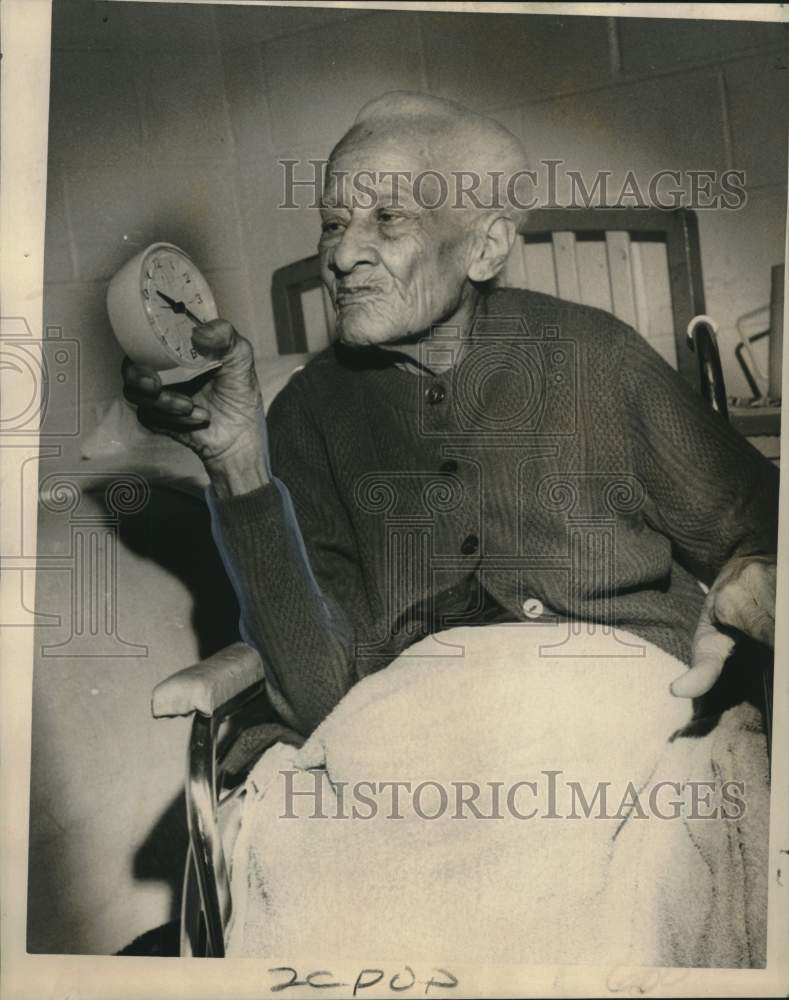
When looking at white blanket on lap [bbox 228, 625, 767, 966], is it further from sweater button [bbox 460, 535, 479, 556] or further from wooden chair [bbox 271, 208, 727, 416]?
wooden chair [bbox 271, 208, 727, 416]

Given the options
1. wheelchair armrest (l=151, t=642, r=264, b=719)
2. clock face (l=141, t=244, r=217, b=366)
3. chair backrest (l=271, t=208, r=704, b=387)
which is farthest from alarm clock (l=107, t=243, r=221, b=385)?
wheelchair armrest (l=151, t=642, r=264, b=719)

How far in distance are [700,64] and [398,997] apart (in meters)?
1.51

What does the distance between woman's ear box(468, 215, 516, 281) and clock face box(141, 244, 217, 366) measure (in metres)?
0.41

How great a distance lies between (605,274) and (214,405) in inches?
24.9

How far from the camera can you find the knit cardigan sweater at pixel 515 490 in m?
Result: 1.63

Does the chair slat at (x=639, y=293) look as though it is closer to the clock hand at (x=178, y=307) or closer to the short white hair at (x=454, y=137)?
the short white hair at (x=454, y=137)

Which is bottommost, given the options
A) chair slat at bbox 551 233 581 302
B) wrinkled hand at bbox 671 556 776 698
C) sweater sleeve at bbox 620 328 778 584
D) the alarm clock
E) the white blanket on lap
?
the white blanket on lap

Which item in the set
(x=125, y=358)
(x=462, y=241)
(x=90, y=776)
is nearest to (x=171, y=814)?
(x=90, y=776)

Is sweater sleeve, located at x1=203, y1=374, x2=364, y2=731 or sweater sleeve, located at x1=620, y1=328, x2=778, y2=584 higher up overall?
sweater sleeve, located at x1=620, y1=328, x2=778, y2=584

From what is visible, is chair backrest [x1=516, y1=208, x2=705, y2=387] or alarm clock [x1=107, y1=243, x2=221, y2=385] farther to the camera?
chair backrest [x1=516, y1=208, x2=705, y2=387]

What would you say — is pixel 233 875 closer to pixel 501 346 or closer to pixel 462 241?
pixel 501 346

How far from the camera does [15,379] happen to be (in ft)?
5.44

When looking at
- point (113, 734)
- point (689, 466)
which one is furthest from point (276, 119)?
point (113, 734)

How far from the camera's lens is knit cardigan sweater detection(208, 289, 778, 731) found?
5.36 ft
